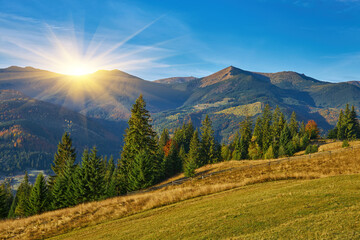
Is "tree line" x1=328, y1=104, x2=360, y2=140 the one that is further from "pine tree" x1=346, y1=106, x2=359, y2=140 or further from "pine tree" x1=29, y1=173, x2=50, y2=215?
"pine tree" x1=29, y1=173, x2=50, y2=215

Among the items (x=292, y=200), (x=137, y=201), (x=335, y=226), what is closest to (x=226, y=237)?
(x=335, y=226)

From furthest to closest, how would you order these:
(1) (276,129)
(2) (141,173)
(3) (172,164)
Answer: (1) (276,129), (3) (172,164), (2) (141,173)

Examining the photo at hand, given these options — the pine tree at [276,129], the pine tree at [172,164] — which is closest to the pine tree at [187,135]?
the pine tree at [172,164]

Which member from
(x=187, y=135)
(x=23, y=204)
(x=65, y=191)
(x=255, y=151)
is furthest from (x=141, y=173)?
(x=187, y=135)

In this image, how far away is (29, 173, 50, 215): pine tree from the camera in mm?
35281

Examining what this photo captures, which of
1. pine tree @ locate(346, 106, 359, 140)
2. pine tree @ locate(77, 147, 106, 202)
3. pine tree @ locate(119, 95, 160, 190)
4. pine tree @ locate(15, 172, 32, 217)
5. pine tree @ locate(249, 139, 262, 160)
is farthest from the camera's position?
pine tree @ locate(346, 106, 359, 140)

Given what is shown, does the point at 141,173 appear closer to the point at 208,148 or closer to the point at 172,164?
the point at 172,164

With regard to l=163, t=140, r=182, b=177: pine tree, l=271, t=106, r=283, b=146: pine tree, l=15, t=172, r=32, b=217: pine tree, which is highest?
l=271, t=106, r=283, b=146: pine tree

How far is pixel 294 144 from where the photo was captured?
68.9 metres

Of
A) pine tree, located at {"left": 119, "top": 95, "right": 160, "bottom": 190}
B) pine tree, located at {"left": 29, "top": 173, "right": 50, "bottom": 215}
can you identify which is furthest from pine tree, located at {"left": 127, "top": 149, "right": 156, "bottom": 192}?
pine tree, located at {"left": 29, "top": 173, "right": 50, "bottom": 215}

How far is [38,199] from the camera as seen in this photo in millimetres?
35594

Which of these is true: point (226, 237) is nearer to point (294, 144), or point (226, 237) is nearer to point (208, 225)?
point (208, 225)

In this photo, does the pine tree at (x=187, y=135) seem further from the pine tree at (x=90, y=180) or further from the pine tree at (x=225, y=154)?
the pine tree at (x=90, y=180)

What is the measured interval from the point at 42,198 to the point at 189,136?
6141 centimetres
